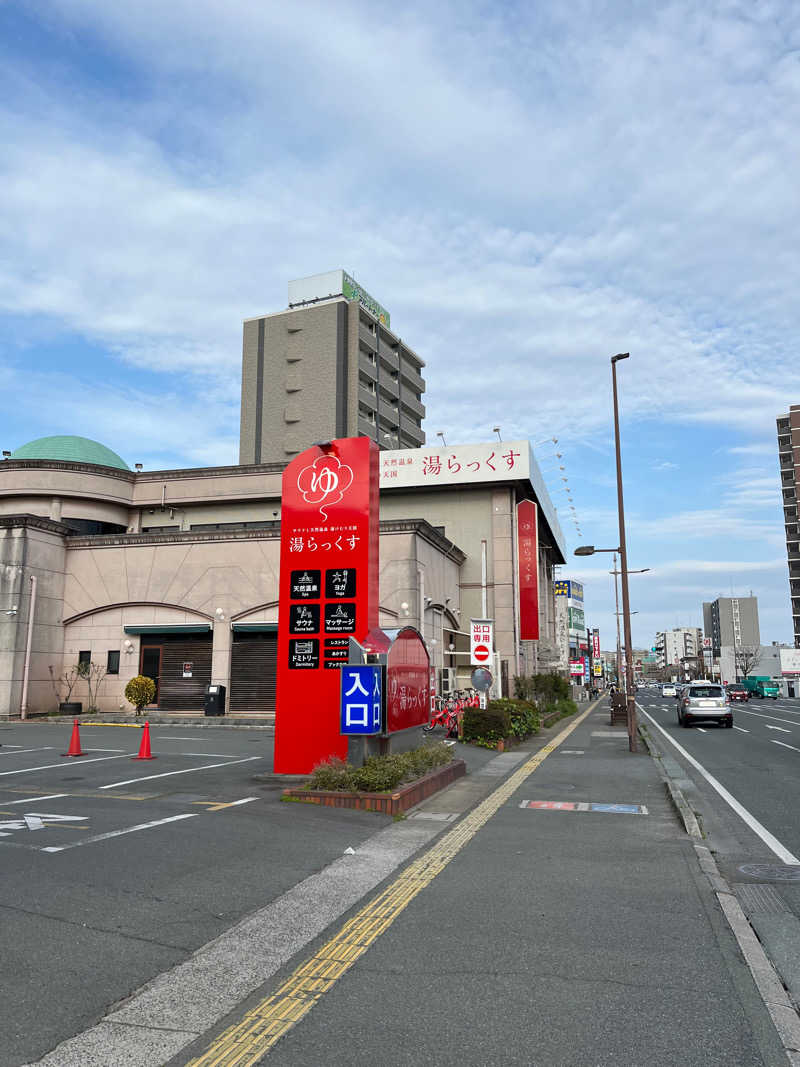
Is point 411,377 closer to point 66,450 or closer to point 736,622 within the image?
point 66,450

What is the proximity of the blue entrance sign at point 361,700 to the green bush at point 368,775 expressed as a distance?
0.49 meters

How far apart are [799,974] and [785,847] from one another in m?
4.26

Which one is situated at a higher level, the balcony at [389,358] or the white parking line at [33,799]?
the balcony at [389,358]

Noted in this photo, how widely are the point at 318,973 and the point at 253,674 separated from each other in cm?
2594

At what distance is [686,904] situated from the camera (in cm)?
655

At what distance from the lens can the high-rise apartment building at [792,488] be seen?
104 m

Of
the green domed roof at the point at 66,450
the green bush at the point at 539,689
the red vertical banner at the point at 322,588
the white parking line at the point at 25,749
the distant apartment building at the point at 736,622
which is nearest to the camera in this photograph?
the red vertical banner at the point at 322,588

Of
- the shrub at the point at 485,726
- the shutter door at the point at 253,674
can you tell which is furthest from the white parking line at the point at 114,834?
the shutter door at the point at 253,674

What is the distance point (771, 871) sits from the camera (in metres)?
7.79

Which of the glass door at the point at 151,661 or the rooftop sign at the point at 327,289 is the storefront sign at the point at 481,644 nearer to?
the glass door at the point at 151,661

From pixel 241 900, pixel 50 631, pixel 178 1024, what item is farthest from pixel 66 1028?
pixel 50 631

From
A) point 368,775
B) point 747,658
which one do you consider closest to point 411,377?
point 368,775

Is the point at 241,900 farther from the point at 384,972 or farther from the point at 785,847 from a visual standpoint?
the point at 785,847

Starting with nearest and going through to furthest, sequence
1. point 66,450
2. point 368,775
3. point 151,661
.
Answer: point 368,775, point 151,661, point 66,450
